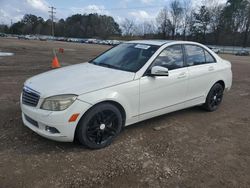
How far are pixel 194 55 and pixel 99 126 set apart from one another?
2687 mm

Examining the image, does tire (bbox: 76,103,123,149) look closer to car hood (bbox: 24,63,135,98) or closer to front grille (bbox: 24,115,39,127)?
car hood (bbox: 24,63,135,98)

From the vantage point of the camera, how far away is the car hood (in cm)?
340

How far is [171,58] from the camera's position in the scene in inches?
181

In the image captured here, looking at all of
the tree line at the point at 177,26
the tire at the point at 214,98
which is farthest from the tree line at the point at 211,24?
the tire at the point at 214,98

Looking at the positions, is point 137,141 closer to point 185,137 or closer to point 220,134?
point 185,137

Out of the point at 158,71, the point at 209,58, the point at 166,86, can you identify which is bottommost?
the point at 166,86

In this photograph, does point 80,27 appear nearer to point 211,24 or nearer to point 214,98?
point 211,24

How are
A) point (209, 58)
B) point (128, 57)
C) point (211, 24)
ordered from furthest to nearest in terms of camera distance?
point (211, 24), point (209, 58), point (128, 57)

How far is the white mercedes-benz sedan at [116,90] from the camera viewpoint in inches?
132

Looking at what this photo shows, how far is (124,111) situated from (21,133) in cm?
180

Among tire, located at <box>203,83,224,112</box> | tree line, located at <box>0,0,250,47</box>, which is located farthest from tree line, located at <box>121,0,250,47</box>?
tire, located at <box>203,83,224,112</box>

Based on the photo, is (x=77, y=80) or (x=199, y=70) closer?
(x=77, y=80)

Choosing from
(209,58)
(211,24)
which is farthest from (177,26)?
(209,58)

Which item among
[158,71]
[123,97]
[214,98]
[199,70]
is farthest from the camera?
[214,98]
